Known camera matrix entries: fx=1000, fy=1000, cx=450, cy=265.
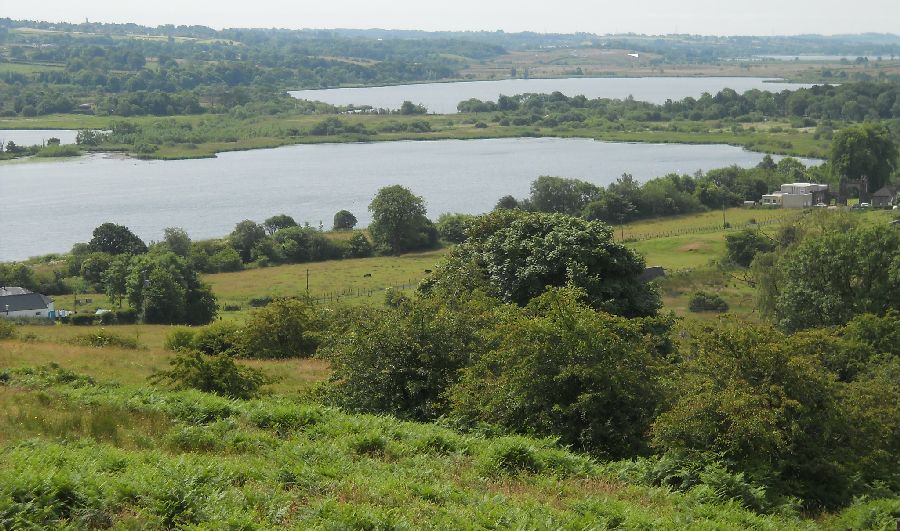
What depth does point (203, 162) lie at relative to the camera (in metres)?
107

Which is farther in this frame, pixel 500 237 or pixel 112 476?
pixel 500 237

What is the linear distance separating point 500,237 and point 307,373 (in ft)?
26.7

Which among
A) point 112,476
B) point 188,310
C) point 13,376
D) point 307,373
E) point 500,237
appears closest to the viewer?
point 112,476

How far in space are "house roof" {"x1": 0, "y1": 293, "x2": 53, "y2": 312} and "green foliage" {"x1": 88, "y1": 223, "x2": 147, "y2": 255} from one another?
12.9 meters

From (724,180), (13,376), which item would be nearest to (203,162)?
(724,180)

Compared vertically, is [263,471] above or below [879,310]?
above

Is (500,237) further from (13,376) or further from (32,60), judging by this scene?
(32,60)

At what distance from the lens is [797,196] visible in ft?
252

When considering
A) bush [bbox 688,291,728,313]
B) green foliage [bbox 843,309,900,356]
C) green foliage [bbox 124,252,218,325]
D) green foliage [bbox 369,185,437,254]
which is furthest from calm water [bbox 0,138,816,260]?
green foliage [bbox 843,309,900,356]

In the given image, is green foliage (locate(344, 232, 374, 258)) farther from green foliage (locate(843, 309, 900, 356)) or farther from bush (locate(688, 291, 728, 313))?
green foliage (locate(843, 309, 900, 356))

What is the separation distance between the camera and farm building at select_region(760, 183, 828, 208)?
7669 centimetres

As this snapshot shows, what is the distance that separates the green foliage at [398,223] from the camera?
212ft

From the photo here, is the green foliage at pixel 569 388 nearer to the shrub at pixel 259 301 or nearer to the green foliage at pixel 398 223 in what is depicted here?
the shrub at pixel 259 301

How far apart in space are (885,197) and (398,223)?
130 ft
